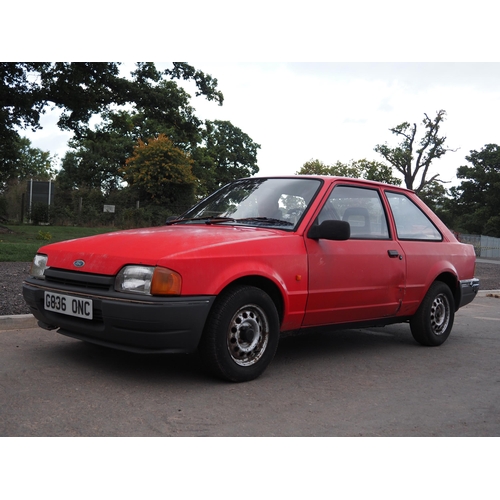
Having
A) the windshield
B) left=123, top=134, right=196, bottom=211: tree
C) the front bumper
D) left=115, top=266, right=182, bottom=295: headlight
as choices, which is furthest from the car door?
left=123, top=134, right=196, bottom=211: tree

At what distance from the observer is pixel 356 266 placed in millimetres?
5324

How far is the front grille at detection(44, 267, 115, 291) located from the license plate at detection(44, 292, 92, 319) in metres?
0.11

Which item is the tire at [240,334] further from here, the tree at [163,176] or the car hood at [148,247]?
the tree at [163,176]

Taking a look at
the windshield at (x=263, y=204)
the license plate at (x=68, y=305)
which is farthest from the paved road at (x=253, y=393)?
the windshield at (x=263, y=204)

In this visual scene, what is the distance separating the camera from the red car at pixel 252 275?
163 inches

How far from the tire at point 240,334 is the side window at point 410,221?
6.73 ft

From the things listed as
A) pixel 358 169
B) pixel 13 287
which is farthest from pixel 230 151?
pixel 13 287

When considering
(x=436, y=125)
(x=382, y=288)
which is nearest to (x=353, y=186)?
(x=382, y=288)

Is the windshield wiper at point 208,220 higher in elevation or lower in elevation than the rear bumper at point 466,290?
higher

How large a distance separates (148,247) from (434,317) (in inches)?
133

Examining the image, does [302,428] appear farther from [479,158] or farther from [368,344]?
[479,158]

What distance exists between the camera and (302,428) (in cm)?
355

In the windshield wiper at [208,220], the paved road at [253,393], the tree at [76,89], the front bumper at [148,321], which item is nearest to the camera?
the paved road at [253,393]

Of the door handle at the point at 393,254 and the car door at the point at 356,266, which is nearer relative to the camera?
the car door at the point at 356,266
